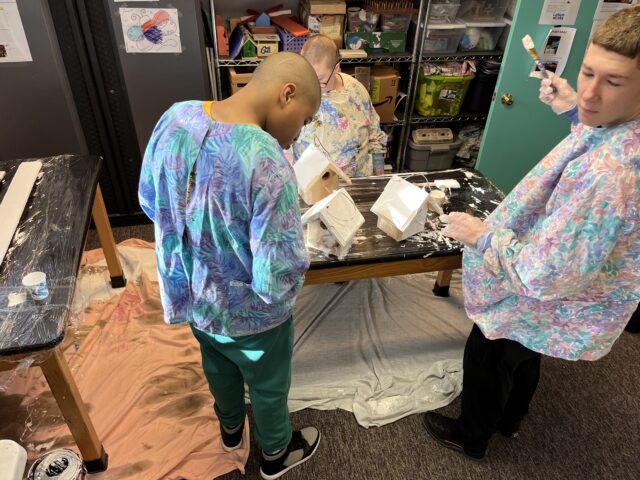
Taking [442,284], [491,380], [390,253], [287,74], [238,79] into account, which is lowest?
[442,284]

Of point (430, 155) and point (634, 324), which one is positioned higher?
point (430, 155)

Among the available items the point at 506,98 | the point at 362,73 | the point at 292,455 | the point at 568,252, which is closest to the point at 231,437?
the point at 292,455

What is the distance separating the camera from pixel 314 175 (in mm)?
1862

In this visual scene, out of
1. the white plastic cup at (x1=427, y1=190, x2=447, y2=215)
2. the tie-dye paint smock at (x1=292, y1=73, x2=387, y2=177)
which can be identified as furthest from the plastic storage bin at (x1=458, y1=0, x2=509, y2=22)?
the white plastic cup at (x1=427, y1=190, x2=447, y2=215)

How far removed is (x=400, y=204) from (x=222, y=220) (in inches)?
36.0

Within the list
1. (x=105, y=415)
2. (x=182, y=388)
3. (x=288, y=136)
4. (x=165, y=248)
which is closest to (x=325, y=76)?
(x=288, y=136)

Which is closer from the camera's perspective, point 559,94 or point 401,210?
point 559,94

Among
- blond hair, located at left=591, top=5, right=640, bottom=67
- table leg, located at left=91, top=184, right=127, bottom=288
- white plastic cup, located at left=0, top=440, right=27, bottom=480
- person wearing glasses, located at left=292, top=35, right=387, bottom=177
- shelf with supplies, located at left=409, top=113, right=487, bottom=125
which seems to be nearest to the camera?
blond hair, located at left=591, top=5, right=640, bottom=67

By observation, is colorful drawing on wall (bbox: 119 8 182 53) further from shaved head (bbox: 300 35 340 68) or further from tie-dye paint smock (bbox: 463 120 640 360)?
tie-dye paint smock (bbox: 463 120 640 360)

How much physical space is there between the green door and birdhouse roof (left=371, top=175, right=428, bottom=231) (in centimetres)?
119

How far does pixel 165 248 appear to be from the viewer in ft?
3.80

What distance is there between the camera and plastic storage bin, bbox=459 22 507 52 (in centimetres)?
318

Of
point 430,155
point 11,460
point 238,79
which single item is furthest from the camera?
point 430,155

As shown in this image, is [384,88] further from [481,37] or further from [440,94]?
[481,37]
